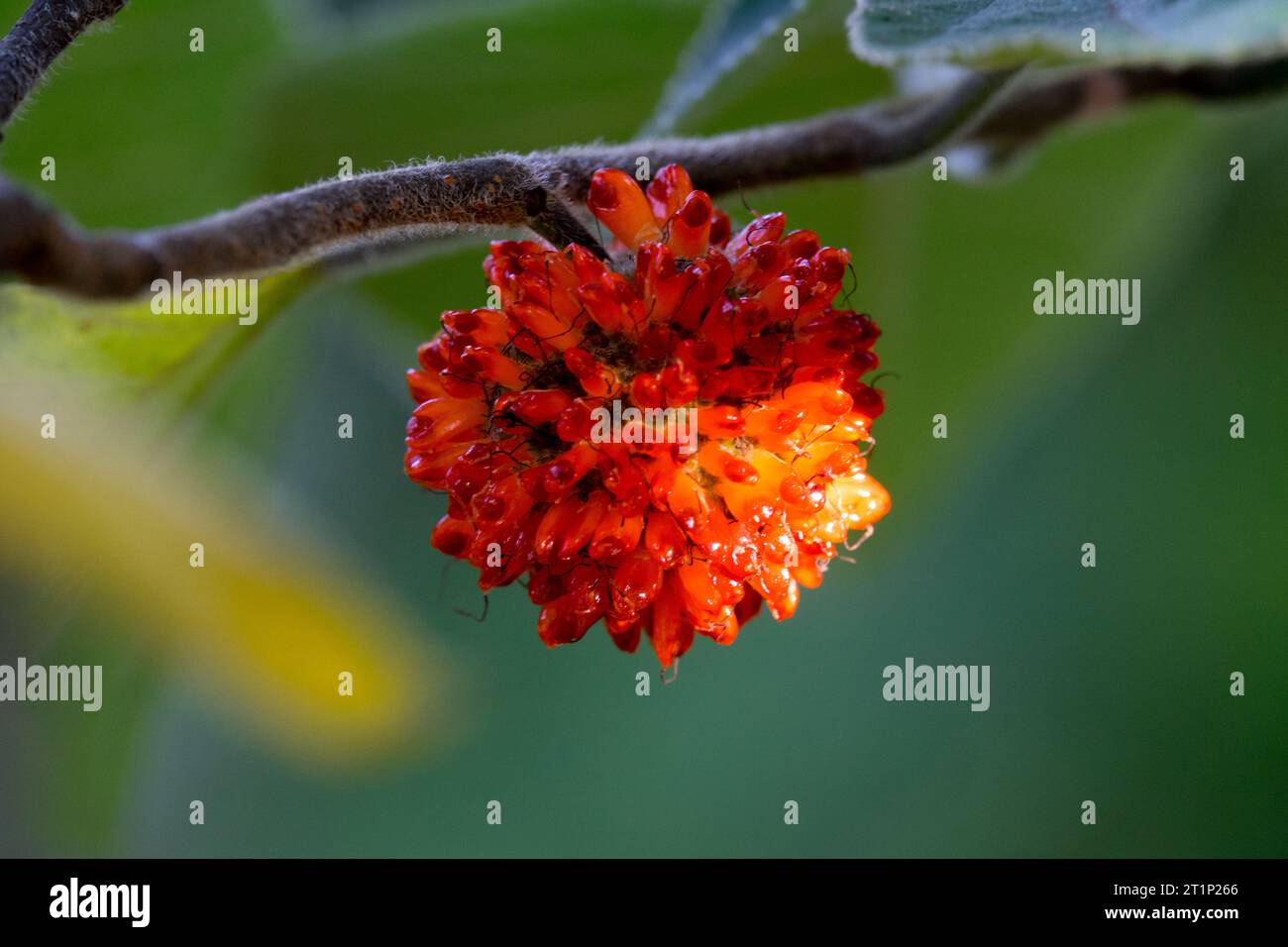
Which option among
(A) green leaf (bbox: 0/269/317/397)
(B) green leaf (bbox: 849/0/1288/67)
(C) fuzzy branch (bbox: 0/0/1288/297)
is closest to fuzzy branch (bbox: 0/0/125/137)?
(C) fuzzy branch (bbox: 0/0/1288/297)

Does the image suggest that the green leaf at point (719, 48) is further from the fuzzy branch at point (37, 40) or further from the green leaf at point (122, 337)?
the fuzzy branch at point (37, 40)

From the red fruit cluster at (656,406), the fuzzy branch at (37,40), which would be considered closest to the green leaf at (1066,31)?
the red fruit cluster at (656,406)

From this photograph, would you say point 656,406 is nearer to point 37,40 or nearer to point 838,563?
point 37,40

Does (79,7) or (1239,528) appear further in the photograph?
(1239,528)

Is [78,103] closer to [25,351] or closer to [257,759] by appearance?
[25,351]

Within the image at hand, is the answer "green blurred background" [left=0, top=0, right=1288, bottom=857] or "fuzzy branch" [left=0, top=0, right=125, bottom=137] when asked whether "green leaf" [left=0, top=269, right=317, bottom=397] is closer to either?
"green blurred background" [left=0, top=0, right=1288, bottom=857]
